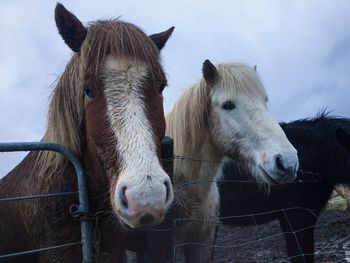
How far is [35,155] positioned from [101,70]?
0.99 meters

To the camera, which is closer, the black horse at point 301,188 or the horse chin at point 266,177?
the horse chin at point 266,177

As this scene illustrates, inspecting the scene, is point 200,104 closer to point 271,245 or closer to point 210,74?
point 210,74

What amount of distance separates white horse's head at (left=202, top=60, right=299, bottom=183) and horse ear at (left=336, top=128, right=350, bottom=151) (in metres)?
1.48

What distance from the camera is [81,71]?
244cm

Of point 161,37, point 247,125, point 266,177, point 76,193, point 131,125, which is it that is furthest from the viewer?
point 247,125

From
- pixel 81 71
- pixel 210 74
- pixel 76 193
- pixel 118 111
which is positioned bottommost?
pixel 76 193

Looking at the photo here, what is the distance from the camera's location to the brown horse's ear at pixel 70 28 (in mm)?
2463

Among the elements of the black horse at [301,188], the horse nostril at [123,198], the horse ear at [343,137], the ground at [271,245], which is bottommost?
the ground at [271,245]

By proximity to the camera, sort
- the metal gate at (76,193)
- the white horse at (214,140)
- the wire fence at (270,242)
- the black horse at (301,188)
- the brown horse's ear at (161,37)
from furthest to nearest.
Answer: the black horse at (301,188)
the wire fence at (270,242)
the white horse at (214,140)
the brown horse's ear at (161,37)
the metal gate at (76,193)

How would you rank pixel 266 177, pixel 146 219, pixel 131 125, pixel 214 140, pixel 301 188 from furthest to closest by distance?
pixel 301 188
pixel 214 140
pixel 266 177
pixel 131 125
pixel 146 219

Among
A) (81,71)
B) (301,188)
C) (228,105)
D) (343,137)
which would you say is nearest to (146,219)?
(81,71)

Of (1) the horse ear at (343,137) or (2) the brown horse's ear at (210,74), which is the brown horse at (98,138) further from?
(1) the horse ear at (343,137)

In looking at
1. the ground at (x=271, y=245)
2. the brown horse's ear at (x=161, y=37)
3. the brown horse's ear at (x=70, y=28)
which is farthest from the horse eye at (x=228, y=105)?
the ground at (x=271, y=245)

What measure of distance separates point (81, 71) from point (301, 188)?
4.04m
